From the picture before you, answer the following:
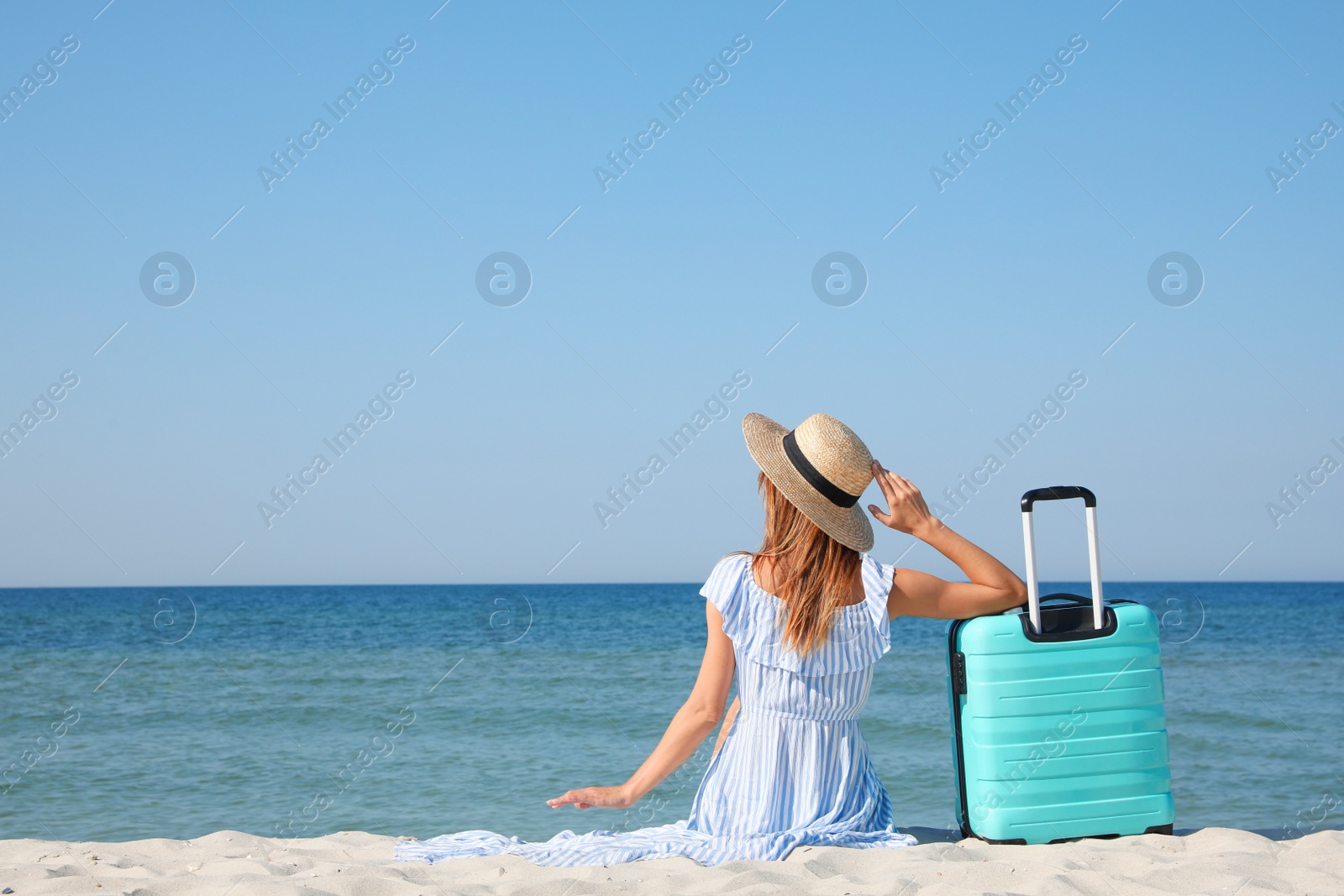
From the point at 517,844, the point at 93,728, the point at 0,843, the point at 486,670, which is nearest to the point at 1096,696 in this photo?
the point at 517,844

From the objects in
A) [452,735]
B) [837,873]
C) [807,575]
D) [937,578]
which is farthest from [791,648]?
[452,735]

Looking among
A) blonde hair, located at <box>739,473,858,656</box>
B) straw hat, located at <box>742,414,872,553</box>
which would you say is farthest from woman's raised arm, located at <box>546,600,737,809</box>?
straw hat, located at <box>742,414,872,553</box>

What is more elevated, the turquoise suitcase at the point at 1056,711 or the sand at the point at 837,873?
the turquoise suitcase at the point at 1056,711

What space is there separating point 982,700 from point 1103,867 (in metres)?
0.56

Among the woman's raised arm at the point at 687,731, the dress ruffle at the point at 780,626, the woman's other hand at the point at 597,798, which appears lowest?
the woman's other hand at the point at 597,798

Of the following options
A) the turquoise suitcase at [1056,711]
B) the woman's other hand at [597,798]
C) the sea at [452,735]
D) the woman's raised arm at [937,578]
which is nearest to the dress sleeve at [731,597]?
the woman's raised arm at [937,578]

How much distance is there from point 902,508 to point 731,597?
1.86 ft

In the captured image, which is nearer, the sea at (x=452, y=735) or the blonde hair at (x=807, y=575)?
the blonde hair at (x=807, y=575)

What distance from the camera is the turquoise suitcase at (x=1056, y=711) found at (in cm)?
304

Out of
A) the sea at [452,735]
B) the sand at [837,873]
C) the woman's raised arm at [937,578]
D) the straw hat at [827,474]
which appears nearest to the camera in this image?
the sand at [837,873]

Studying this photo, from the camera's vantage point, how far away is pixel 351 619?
28.6 metres

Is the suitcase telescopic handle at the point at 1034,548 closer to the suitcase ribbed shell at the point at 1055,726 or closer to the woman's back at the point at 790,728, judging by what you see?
the suitcase ribbed shell at the point at 1055,726

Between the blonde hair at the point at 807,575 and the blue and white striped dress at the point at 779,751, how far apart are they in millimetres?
46

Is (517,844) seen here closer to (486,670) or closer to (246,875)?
(246,875)
